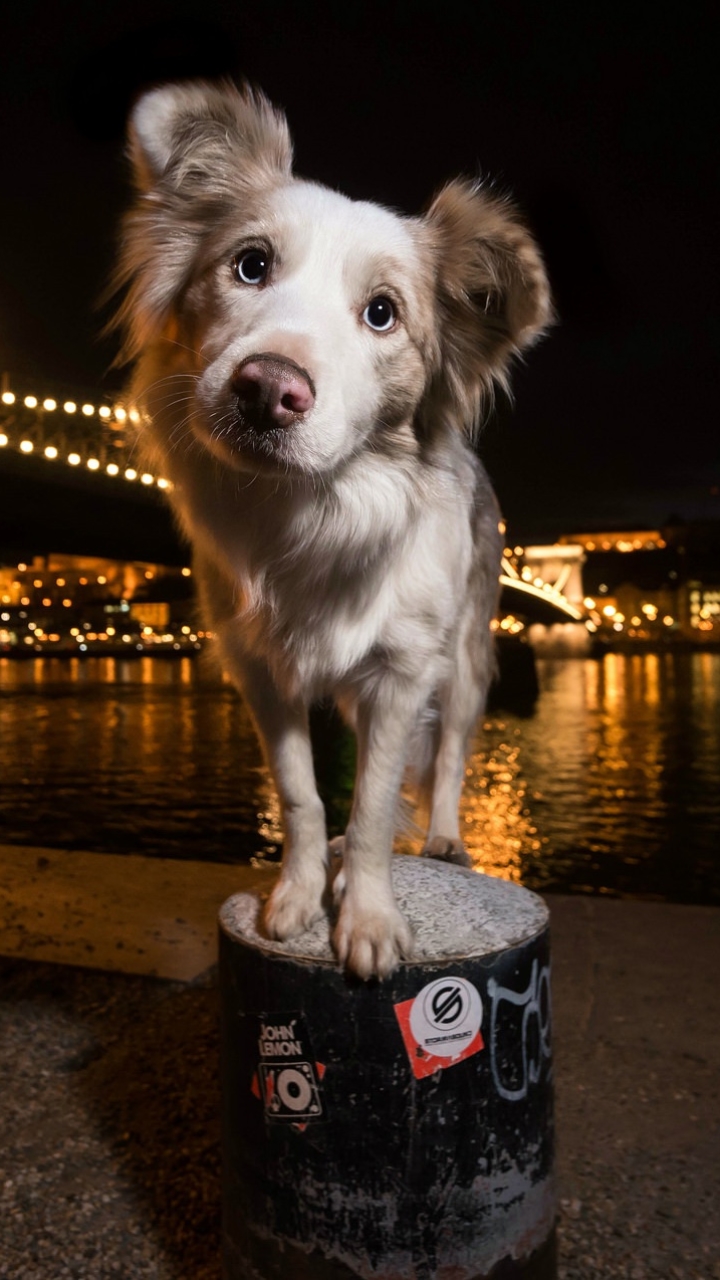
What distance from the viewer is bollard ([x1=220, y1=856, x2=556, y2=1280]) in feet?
6.97

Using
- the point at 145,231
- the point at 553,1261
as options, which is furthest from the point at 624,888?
the point at 145,231

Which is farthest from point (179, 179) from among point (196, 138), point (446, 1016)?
point (446, 1016)

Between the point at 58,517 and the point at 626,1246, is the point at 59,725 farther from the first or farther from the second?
the point at 626,1246

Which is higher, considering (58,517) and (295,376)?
(58,517)

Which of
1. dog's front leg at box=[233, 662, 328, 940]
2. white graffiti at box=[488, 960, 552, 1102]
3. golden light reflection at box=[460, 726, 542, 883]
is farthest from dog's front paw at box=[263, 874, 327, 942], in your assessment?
golden light reflection at box=[460, 726, 542, 883]

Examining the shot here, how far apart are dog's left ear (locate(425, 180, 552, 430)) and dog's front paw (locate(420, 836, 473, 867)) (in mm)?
1512

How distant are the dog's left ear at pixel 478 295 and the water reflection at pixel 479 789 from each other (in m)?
1.74

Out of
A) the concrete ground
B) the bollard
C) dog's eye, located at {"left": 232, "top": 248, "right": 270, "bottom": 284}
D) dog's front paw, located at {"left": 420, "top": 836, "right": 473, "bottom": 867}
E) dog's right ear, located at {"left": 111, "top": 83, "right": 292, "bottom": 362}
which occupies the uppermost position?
dog's right ear, located at {"left": 111, "top": 83, "right": 292, "bottom": 362}

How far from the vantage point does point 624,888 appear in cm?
827

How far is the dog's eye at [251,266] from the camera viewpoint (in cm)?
220

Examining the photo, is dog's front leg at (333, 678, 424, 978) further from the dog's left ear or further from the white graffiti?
the dog's left ear

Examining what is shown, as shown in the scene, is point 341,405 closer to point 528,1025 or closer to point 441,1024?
point 441,1024

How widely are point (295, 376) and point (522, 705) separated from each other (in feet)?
76.5

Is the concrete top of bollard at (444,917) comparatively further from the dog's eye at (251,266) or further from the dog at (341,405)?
the dog's eye at (251,266)
